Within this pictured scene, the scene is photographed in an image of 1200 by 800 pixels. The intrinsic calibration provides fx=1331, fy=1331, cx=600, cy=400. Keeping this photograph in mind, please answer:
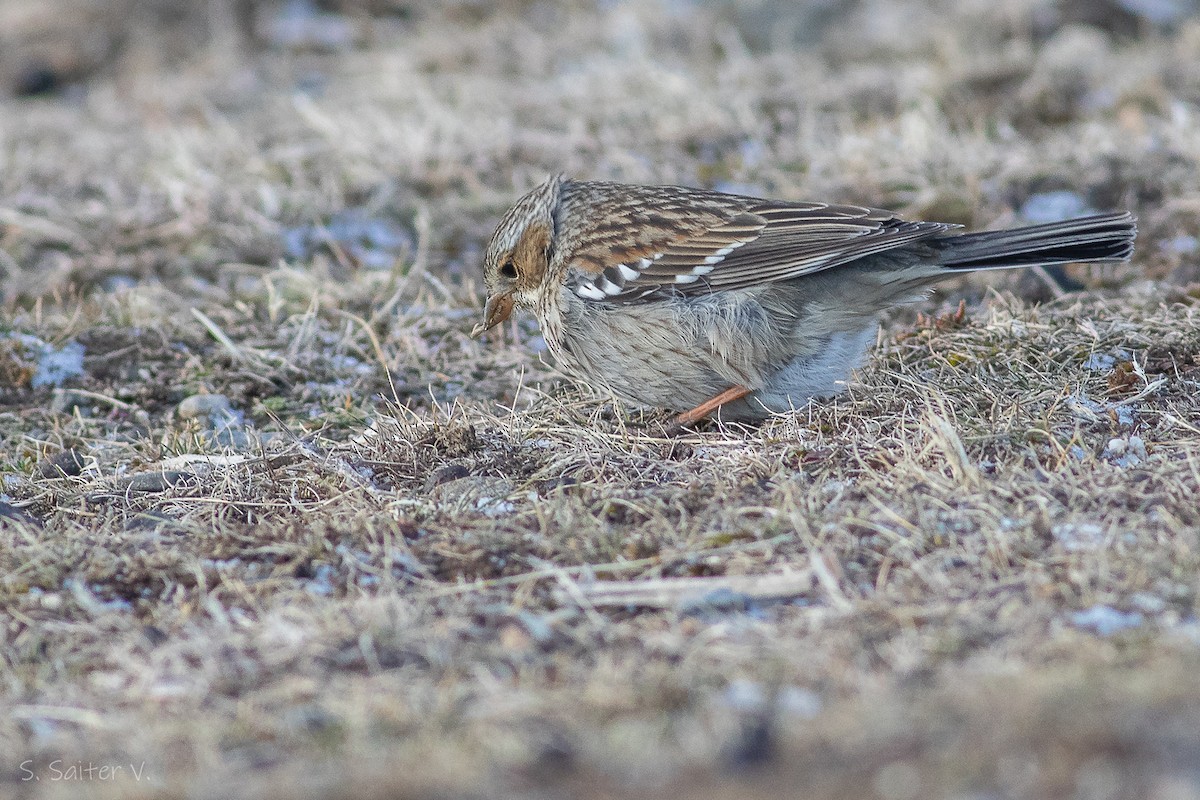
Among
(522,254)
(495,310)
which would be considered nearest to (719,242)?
(522,254)

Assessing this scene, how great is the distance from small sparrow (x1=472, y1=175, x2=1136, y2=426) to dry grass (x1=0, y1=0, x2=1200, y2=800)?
0.23 meters

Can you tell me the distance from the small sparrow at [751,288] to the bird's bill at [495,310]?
0.37 metres

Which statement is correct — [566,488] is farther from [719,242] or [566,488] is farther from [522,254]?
[522,254]

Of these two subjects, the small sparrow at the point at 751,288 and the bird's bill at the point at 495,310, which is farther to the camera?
the bird's bill at the point at 495,310

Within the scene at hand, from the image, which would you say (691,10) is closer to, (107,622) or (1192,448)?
(1192,448)

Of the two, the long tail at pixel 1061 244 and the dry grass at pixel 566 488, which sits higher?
the long tail at pixel 1061 244

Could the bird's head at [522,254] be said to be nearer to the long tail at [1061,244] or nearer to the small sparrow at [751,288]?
the small sparrow at [751,288]

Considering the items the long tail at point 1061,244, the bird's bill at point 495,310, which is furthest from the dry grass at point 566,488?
the long tail at point 1061,244

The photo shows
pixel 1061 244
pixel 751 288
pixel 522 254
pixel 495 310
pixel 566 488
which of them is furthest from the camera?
pixel 495 310

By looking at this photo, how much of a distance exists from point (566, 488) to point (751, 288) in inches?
44.7

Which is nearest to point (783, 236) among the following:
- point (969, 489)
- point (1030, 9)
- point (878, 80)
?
point (969, 489)

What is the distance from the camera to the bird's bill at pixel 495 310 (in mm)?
5504

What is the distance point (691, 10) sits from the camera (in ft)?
38.9

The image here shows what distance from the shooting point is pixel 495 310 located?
18.2 ft
